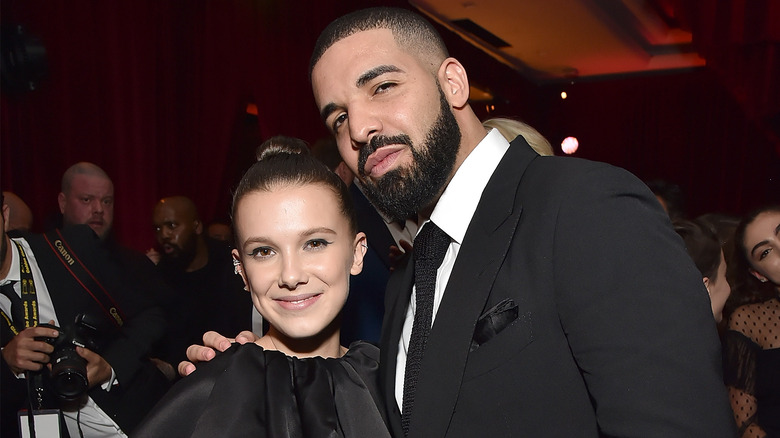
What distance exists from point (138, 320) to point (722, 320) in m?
2.72

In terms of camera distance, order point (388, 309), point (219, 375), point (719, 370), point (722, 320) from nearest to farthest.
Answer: point (719, 370)
point (219, 375)
point (388, 309)
point (722, 320)

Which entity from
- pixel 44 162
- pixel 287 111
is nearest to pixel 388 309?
pixel 44 162

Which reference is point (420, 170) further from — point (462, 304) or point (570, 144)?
point (570, 144)

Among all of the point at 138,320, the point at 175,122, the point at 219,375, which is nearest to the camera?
the point at 219,375

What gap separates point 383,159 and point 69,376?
1527mm

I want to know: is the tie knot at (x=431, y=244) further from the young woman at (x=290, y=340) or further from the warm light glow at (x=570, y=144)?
the warm light glow at (x=570, y=144)

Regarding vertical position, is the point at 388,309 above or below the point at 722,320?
above

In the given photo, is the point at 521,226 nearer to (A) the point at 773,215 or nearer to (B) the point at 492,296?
(B) the point at 492,296

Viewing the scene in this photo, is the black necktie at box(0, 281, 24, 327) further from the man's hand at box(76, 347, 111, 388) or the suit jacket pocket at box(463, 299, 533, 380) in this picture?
the suit jacket pocket at box(463, 299, 533, 380)

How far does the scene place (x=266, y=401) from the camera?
1368 millimetres

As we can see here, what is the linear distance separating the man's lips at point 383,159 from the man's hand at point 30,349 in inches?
60.0

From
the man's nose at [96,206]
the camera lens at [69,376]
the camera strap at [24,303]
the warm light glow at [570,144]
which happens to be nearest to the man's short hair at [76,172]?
the man's nose at [96,206]

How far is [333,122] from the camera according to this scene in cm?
149

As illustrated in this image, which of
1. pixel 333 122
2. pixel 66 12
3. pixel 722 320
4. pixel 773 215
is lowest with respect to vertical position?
pixel 722 320
